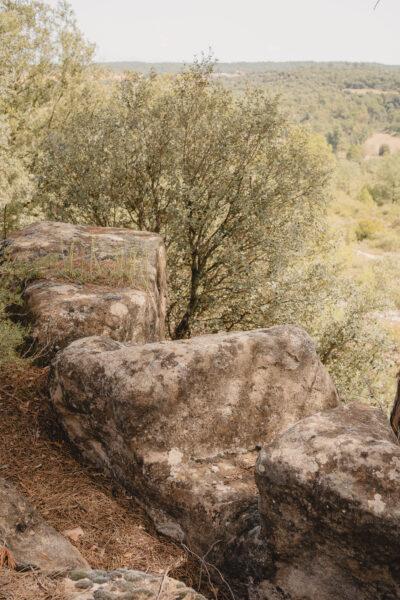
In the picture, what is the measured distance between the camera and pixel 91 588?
10.5ft

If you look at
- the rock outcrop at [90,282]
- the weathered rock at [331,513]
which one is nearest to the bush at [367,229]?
the rock outcrop at [90,282]

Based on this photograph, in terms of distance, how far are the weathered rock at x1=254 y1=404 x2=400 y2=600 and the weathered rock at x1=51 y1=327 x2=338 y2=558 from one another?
Result: 65 cm

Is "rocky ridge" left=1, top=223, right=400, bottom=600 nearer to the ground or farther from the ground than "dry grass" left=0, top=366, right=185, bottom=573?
farther from the ground

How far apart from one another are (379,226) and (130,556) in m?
73.7

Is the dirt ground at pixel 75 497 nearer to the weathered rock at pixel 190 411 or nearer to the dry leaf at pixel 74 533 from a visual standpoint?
the dry leaf at pixel 74 533

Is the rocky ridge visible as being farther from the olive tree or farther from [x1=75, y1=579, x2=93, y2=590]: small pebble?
the olive tree

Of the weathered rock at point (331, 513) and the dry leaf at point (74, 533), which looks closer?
the weathered rock at point (331, 513)

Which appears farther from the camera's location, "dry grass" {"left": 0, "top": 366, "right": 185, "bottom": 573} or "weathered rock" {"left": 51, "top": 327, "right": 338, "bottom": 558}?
"weathered rock" {"left": 51, "top": 327, "right": 338, "bottom": 558}

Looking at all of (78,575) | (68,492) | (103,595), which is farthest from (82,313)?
(103,595)

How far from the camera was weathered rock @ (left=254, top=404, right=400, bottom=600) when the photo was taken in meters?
3.70

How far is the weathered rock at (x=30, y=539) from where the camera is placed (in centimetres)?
394

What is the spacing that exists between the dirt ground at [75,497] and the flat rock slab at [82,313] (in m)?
0.89

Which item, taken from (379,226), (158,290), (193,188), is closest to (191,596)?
(158,290)

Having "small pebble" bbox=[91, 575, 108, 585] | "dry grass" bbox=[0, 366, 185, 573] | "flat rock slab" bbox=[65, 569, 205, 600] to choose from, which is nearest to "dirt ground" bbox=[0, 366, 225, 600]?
"dry grass" bbox=[0, 366, 185, 573]
